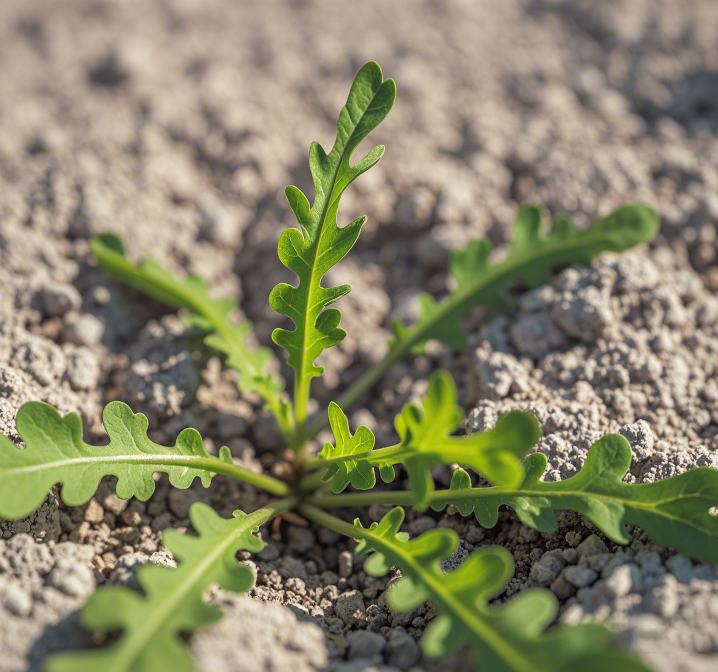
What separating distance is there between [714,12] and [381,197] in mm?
3127

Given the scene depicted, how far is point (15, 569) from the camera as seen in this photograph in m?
1.79

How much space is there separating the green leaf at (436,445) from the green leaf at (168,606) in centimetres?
45

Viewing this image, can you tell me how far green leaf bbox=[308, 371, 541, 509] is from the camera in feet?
4.96

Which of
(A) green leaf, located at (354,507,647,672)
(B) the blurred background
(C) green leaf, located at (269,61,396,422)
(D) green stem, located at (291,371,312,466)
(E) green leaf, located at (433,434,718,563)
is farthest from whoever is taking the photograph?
(B) the blurred background

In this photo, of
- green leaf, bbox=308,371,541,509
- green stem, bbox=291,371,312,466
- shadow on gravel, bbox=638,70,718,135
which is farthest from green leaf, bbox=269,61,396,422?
shadow on gravel, bbox=638,70,718,135

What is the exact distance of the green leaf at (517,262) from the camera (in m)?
2.57

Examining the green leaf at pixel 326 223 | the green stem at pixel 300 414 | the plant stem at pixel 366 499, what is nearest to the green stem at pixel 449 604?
the plant stem at pixel 366 499

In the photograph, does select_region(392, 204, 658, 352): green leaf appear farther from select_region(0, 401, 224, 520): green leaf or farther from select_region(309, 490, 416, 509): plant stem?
select_region(0, 401, 224, 520): green leaf

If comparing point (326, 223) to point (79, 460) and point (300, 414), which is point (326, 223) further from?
point (79, 460)

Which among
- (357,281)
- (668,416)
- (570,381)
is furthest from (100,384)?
(668,416)

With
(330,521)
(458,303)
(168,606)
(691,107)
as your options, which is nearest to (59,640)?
(168,606)

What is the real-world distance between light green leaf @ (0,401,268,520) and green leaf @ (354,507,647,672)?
2.50 feet

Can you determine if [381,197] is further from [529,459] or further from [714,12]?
[714,12]

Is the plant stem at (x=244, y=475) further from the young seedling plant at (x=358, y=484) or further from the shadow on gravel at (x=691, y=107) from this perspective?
the shadow on gravel at (x=691, y=107)
